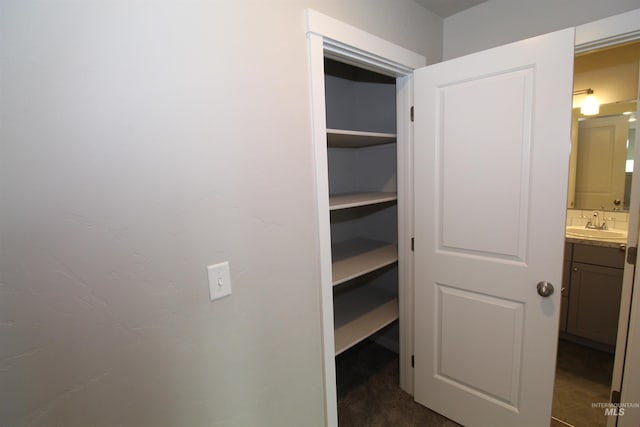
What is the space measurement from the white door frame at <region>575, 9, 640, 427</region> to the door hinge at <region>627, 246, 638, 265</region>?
0.06ft

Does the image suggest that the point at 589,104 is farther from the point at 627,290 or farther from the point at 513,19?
the point at 627,290

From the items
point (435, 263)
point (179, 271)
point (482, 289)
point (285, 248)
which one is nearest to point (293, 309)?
point (285, 248)

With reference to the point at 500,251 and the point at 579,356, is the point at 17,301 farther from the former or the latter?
the point at 579,356

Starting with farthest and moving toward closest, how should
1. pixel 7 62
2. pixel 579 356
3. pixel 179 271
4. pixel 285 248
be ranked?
1. pixel 579 356
2. pixel 285 248
3. pixel 179 271
4. pixel 7 62

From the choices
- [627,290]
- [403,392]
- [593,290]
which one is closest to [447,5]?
[627,290]

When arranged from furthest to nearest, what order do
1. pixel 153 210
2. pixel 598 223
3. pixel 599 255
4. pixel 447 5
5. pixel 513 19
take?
pixel 598 223 → pixel 599 255 → pixel 447 5 → pixel 513 19 → pixel 153 210

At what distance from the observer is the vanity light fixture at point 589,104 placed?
2.46 m

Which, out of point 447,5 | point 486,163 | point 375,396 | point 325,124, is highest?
point 447,5

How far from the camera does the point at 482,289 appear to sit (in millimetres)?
1576

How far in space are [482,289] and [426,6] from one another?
168 centimetres

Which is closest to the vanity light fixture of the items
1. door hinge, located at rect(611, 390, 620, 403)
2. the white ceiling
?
the white ceiling

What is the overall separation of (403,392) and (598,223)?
2264mm

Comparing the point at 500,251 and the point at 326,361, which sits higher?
the point at 500,251

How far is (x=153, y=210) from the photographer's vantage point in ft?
2.82
